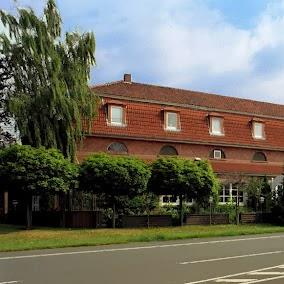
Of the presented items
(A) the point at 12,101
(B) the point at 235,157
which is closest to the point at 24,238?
(A) the point at 12,101

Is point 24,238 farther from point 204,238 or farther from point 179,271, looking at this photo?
point 179,271

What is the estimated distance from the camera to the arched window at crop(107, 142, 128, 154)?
1628 inches

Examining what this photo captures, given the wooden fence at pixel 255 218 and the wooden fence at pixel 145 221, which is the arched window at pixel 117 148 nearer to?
the wooden fence at pixel 145 221

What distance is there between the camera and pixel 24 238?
2523 centimetres

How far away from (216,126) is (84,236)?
22.2 meters

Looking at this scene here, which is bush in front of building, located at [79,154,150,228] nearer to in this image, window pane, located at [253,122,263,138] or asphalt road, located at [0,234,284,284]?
asphalt road, located at [0,234,284,284]

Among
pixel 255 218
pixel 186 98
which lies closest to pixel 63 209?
pixel 255 218

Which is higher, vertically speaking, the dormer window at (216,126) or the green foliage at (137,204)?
the dormer window at (216,126)

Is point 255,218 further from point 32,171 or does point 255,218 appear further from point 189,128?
point 32,171

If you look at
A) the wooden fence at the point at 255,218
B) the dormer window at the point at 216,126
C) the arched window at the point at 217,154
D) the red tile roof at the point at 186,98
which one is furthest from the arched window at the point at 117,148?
the wooden fence at the point at 255,218

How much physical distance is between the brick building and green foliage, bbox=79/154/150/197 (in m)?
9.57

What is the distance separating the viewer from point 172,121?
143 feet

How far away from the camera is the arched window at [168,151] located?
43656 millimetres

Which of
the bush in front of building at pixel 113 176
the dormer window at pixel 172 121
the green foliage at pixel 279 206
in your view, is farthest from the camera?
the dormer window at pixel 172 121
